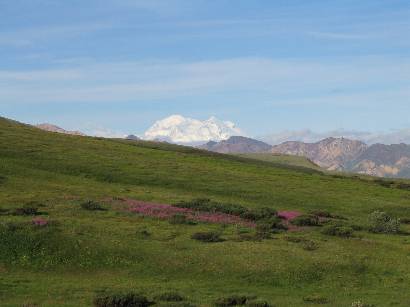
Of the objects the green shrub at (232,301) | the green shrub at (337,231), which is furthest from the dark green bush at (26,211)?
the green shrub at (337,231)

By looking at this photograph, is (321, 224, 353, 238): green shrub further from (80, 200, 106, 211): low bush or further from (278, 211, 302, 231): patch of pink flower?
(80, 200, 106, 211): low bush

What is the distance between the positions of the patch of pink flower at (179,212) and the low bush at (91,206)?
9.59 ft

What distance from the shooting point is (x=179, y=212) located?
50250 mm

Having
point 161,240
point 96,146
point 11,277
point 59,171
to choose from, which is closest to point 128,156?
point 96,146

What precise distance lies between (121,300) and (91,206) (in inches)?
900

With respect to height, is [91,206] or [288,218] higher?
[91,206]

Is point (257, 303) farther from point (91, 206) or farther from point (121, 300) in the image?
point (91, 206)

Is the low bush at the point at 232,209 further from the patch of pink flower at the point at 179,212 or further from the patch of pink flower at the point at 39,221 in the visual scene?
the patch of pink flower at the point at 39,221

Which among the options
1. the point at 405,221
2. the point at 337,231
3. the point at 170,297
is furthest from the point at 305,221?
the point at 170,297

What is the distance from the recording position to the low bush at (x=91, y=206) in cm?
4803

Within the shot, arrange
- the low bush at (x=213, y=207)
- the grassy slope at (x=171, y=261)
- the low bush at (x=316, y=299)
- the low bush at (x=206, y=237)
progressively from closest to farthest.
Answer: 1. the low bush at (x=316, y=299)
2. the grassy slope at (x=171, y=261)
3. the low bush at (x=206, y=237)
4. the low bush at (x=213, y=207)

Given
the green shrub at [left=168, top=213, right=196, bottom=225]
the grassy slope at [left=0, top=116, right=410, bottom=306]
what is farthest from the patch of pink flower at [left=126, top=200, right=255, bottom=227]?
the grassy slope at [left=0, top=116, right=410, bottom=306]

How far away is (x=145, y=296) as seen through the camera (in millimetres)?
28609

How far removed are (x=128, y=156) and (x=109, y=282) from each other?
6175 cm
